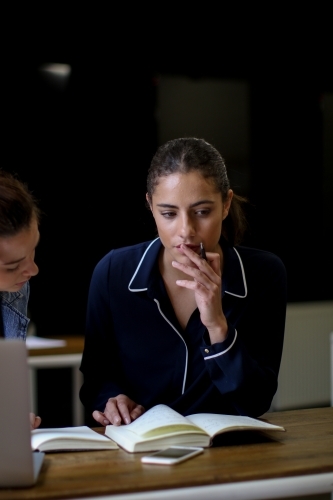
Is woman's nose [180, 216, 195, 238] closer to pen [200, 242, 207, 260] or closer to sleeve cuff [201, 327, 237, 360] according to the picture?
pen [200, 242, 207, 260]

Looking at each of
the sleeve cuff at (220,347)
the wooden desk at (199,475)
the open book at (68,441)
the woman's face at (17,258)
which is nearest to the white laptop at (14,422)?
the wooden desk at (199,475)

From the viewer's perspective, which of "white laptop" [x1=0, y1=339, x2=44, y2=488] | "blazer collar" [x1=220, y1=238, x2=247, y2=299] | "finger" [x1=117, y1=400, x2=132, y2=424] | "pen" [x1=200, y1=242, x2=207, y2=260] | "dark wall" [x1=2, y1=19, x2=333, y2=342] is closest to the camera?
"white laptop" [x1=0, y1=339, x2=44, y2=488]

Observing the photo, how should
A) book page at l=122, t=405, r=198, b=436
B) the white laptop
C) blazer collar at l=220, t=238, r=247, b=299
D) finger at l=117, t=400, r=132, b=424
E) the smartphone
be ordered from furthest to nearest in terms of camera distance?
blazer collar at l=220, t=238, r=247, b=299, finger at l=117, t=400, r=132, b=424, book page at l=122, t=405, r=198, b=436, the smartphone, the white laptop

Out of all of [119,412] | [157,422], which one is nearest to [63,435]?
[157,422]

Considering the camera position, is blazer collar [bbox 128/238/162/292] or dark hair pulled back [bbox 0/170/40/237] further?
blazer collar [bbox 128/238/162/292]

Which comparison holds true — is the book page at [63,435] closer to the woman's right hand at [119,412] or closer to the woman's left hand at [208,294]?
the woman's right hand at [119,412]

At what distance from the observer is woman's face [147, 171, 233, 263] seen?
1.88 m

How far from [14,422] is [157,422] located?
1.13 feet

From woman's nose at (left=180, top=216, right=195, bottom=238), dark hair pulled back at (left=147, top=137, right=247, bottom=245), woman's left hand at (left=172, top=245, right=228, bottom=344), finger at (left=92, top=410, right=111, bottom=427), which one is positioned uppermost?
dark hair pulled back at (left=147, top=137, right=247, bottom=245)

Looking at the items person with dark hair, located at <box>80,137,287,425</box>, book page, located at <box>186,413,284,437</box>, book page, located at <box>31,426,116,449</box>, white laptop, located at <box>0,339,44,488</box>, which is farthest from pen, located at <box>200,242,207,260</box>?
white laptop, located at <box>0,339,44,488</box>

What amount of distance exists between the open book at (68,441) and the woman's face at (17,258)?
0.34 metres

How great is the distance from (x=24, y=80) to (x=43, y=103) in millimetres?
157

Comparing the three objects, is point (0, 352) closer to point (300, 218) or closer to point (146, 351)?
point (146, 351)

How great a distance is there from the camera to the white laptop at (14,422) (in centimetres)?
129
